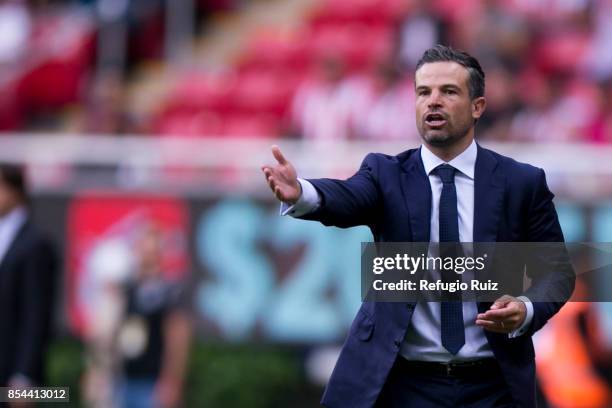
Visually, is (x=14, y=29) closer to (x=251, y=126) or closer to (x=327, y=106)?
(x=251, y=126)

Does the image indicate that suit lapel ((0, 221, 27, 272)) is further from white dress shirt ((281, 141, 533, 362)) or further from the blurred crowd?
the blurred crowd

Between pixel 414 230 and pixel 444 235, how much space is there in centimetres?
11

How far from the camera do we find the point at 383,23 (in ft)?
51.6

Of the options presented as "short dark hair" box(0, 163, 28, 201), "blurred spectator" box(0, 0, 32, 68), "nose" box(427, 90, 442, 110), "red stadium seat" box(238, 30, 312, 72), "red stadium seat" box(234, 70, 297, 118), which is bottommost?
"nose" box(427, 90, 442, 110)

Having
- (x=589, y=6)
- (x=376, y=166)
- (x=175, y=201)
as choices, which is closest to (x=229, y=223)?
(x=175, y=201)

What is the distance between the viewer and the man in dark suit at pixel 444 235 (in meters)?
5.07

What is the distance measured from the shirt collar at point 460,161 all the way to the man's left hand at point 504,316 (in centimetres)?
56

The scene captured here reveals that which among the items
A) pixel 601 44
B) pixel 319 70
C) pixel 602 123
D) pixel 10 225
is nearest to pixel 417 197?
pixel 10 225

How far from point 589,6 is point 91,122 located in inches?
203

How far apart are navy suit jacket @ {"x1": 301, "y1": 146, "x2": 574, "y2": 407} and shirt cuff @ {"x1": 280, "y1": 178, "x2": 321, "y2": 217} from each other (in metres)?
0.19

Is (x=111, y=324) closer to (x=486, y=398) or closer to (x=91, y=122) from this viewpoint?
(x=91, y=122)

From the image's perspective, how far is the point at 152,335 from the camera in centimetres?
1043

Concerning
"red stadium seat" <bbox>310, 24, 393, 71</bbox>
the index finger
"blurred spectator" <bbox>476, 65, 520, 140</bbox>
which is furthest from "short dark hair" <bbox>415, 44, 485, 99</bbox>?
"red stadium seat" <bbox>310, 24, 393, 71</bbox>

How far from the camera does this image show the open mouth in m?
5.15
